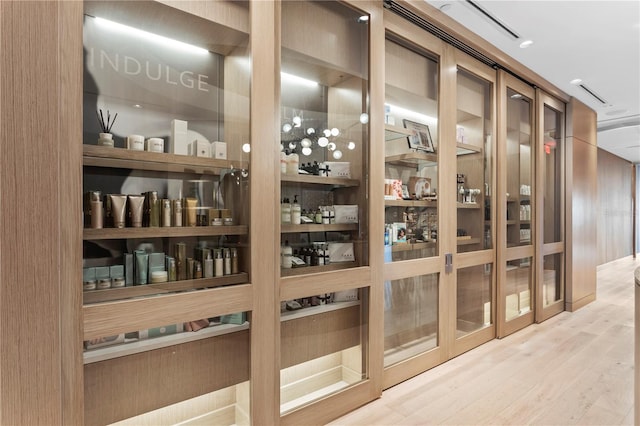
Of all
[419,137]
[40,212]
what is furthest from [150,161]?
[419,137]

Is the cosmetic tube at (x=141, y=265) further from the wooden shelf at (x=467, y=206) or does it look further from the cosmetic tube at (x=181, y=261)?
the wooden shelf at (x=467, y=206)

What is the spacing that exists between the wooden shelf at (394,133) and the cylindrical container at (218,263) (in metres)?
1.41

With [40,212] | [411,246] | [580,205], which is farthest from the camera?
[580,205]

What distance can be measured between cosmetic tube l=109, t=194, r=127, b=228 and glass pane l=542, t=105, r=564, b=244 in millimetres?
4393

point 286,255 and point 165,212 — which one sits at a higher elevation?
point 165,212

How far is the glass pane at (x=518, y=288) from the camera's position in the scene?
12.1 ft

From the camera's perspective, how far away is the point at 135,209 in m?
1.54

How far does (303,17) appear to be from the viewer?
2080 millimetres

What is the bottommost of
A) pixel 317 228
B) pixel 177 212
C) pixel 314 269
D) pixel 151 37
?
pixel 314 269

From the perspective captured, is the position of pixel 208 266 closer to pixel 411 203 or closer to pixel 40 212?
pixel 40 212

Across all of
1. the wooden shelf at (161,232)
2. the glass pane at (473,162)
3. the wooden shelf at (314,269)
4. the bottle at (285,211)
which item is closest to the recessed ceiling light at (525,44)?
the glass pane at (473,162)

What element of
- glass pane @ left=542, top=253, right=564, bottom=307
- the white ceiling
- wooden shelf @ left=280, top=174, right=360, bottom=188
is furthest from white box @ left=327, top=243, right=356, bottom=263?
glass pane @ left=542, top=253, right=564, bottom=307

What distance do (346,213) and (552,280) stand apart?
3527 mm

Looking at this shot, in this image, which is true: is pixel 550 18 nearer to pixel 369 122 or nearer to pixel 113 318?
pixel 369 122
